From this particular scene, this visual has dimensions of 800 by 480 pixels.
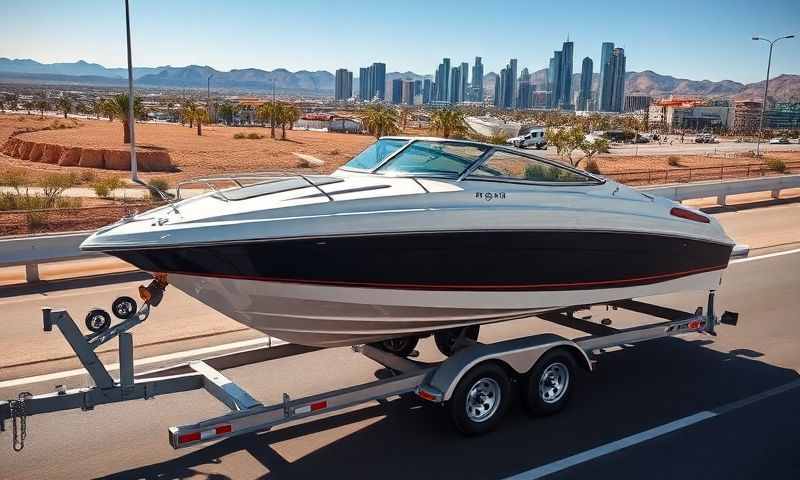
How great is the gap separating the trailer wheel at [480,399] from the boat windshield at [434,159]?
174cm

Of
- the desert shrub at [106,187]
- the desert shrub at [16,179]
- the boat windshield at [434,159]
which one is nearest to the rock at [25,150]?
the desert shrub at [16,179]

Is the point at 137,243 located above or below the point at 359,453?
above

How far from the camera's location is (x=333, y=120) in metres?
83.4

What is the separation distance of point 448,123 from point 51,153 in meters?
19.8

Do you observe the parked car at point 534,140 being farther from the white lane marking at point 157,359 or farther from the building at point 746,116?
the building at point 746,116

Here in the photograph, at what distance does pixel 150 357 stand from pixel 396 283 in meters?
3.36

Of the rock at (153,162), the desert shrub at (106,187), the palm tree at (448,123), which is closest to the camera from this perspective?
the desert shrub at (106,187)

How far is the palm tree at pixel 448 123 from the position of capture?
40.5 m

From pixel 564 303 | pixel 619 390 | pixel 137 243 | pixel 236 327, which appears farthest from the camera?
pixel 236 327

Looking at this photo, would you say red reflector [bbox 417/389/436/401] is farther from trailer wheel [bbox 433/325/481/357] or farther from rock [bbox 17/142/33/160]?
rock [bbox 17/142/33/160]

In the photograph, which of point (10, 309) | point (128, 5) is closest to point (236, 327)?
point (10, 309)

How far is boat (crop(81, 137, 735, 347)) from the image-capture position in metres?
5.41

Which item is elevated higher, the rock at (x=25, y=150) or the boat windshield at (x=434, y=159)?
the boat windshield at (x=434, y=159)

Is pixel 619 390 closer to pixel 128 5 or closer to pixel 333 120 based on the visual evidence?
pixel 128 5
